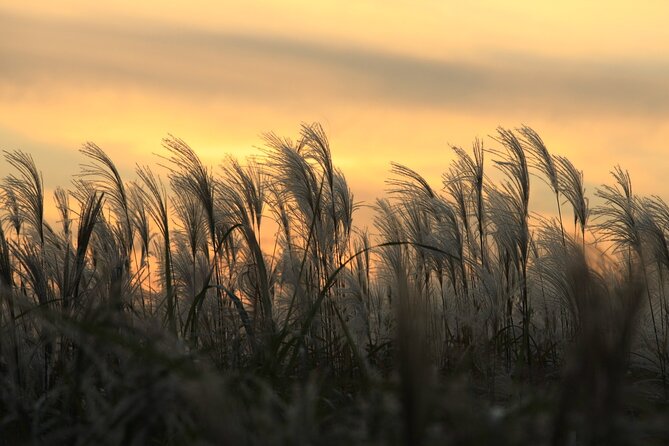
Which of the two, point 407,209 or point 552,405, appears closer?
point 552,405

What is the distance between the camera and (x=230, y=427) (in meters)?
1.33

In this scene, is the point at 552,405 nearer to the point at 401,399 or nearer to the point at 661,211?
the point at 401,399

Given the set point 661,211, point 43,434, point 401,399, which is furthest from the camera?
point 661,211

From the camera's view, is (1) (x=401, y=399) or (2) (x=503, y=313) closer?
(1) (x=401, y=399)

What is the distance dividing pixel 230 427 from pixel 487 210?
5480mm

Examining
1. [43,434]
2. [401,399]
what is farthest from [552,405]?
[43,434]

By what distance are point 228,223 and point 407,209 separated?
57.4 inches

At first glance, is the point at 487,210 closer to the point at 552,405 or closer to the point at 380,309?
the point at 380,309

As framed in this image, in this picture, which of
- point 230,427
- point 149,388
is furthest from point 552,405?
point 149,388

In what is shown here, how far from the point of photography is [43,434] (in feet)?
9.94

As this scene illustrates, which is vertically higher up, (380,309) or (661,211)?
(661,211)

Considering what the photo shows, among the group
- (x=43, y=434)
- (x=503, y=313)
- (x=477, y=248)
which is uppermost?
(x=477, y=248)

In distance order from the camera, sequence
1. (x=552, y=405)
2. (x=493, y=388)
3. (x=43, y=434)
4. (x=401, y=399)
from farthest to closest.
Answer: (x=493, y=388)
(x=43, y=434)
(x=552, y=405)
(x=401, y=399)

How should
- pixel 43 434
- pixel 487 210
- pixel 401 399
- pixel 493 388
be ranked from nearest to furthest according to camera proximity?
pixel 401 399 < pixel 43 434 < pixel 493 388 < pixel 487 210
